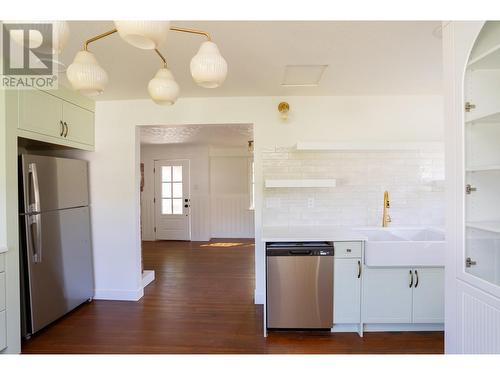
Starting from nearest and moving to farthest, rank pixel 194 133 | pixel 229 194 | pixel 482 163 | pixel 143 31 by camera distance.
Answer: pixel 143 31 → pixel 482 163 → pixel 194 133 → pixel 229 194

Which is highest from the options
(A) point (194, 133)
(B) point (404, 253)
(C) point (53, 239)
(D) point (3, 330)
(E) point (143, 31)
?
(A) point (194, 133)

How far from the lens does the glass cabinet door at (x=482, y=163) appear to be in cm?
140

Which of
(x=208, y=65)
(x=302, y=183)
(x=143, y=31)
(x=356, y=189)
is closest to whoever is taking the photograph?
(x=143, y=31)

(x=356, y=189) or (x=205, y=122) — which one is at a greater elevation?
(x=205, y=122)

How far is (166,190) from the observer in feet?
22.6

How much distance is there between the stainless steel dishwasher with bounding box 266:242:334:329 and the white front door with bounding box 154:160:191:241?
460 centimetres

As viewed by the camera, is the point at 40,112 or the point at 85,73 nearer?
the point at 85,73

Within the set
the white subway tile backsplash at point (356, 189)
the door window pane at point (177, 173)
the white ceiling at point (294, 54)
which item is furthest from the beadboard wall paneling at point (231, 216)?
the white ceiling at point (294, 54)

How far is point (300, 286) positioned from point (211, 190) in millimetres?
4878

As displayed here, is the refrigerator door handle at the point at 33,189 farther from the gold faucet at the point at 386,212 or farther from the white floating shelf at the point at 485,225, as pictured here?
the gold faucet at the point at 386,212

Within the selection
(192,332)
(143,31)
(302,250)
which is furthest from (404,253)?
(143,31)

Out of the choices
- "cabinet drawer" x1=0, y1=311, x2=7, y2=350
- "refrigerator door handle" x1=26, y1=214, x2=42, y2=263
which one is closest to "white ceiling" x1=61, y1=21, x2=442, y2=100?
"refrigerator door handle" x1=26, y1=214, x2=42, y2=263

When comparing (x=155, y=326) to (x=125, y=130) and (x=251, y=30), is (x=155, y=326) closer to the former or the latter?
(x=125, y=130)

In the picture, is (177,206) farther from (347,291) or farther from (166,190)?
(347,291)
